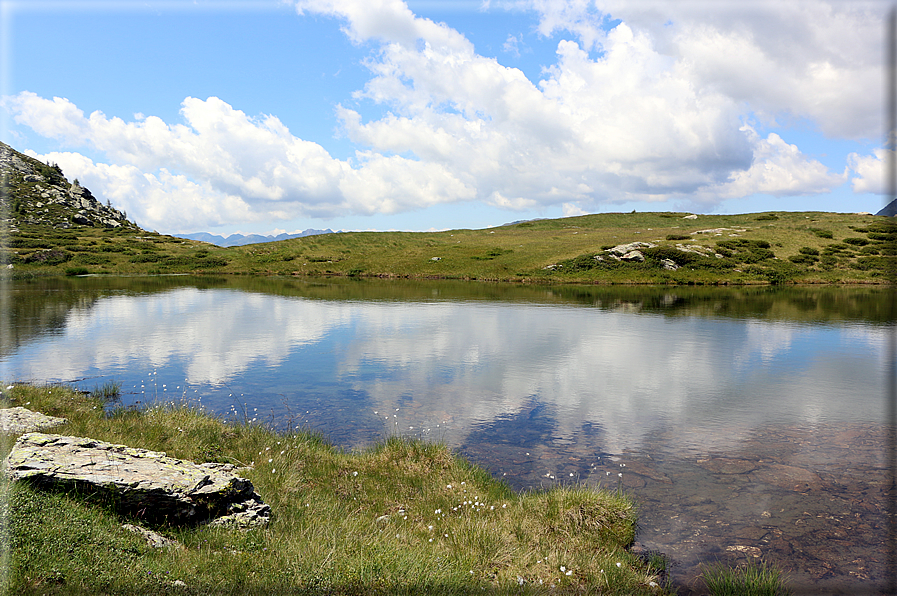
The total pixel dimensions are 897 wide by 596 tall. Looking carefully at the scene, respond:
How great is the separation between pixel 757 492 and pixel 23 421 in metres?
17.4

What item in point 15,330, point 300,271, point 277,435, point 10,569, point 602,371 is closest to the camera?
point 10,569

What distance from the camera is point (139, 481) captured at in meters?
7.71

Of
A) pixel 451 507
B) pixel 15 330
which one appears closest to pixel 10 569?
pixel 451 507

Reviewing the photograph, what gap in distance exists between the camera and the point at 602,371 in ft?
74.2

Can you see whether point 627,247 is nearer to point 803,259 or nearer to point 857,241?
point 803,259

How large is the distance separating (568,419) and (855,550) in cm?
800

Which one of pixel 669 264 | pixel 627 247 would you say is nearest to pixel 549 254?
pixel 627 247

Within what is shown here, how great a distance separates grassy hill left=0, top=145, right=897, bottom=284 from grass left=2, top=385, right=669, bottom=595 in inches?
2804

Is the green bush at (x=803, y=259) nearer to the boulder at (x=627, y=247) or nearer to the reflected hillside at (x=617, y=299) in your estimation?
the reflected hillside at (x=617, y=299)

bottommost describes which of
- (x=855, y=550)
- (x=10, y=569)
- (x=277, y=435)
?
(x=855, y=550)

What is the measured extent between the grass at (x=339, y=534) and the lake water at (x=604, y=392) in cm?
126

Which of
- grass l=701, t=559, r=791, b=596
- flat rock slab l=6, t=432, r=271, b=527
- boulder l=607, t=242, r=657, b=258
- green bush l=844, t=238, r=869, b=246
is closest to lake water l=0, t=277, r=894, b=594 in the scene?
grass l=701, t=559, r=791, b=596

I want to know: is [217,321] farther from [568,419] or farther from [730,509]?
[730,509]

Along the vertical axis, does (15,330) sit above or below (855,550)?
above
